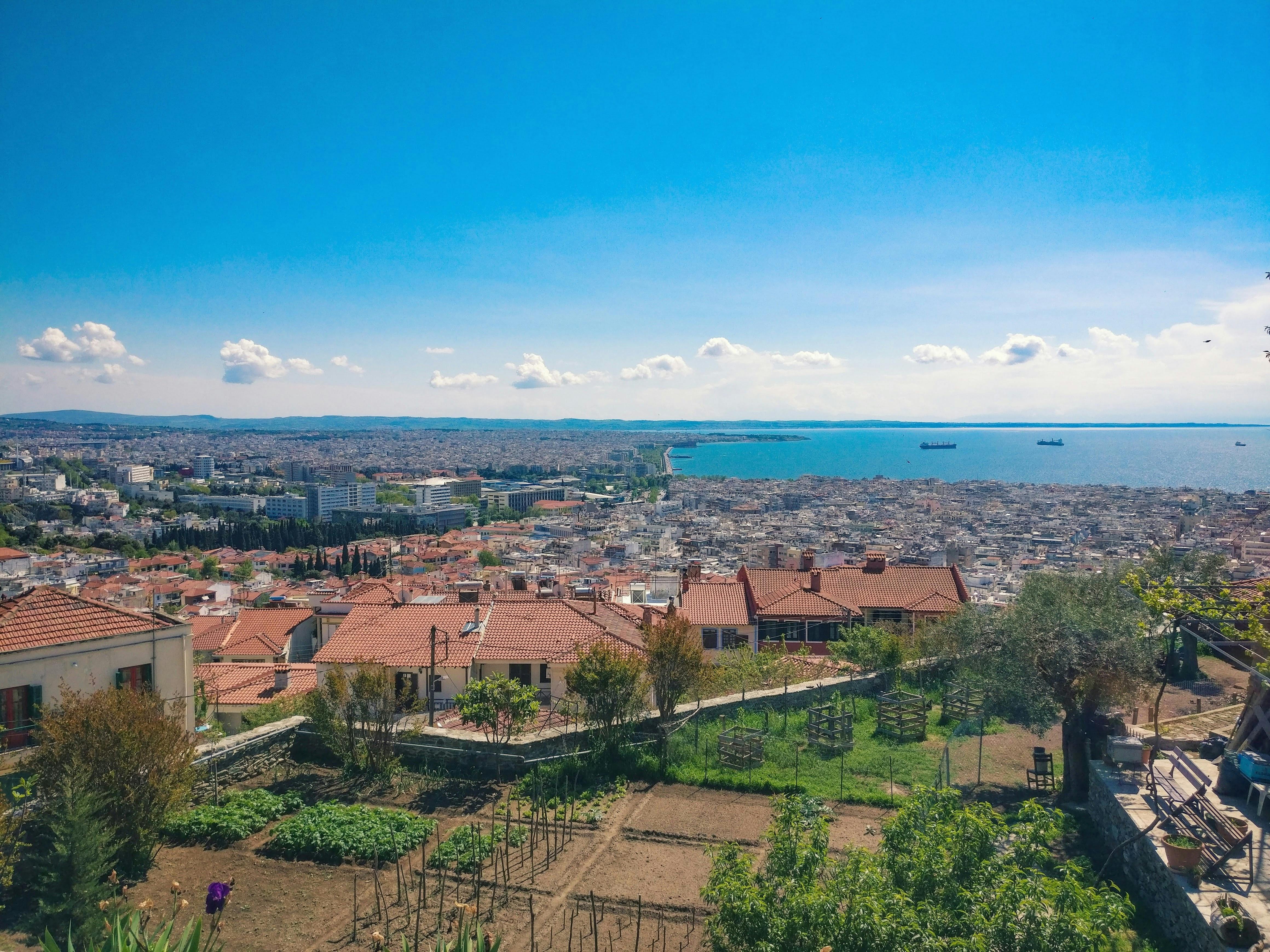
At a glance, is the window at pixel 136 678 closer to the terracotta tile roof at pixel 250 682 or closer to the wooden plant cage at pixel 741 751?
the terracotta tile roof at pixel 250 682

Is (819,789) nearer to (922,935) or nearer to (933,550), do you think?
(922,935)

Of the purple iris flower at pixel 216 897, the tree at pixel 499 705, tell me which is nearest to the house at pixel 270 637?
the tree at pixel 499 705

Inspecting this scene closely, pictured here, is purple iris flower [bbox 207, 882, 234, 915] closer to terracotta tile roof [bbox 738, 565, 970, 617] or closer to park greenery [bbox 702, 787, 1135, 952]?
park greenery [bbox 702, 787, 1135, 952]

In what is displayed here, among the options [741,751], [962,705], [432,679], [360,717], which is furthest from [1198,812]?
[432,679]

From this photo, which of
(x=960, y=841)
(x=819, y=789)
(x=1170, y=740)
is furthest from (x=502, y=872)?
(x=1170, y=740)

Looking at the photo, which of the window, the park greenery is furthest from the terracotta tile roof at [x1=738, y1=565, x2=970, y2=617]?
the park greenery

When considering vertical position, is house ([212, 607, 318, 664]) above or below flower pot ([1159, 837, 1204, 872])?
below
